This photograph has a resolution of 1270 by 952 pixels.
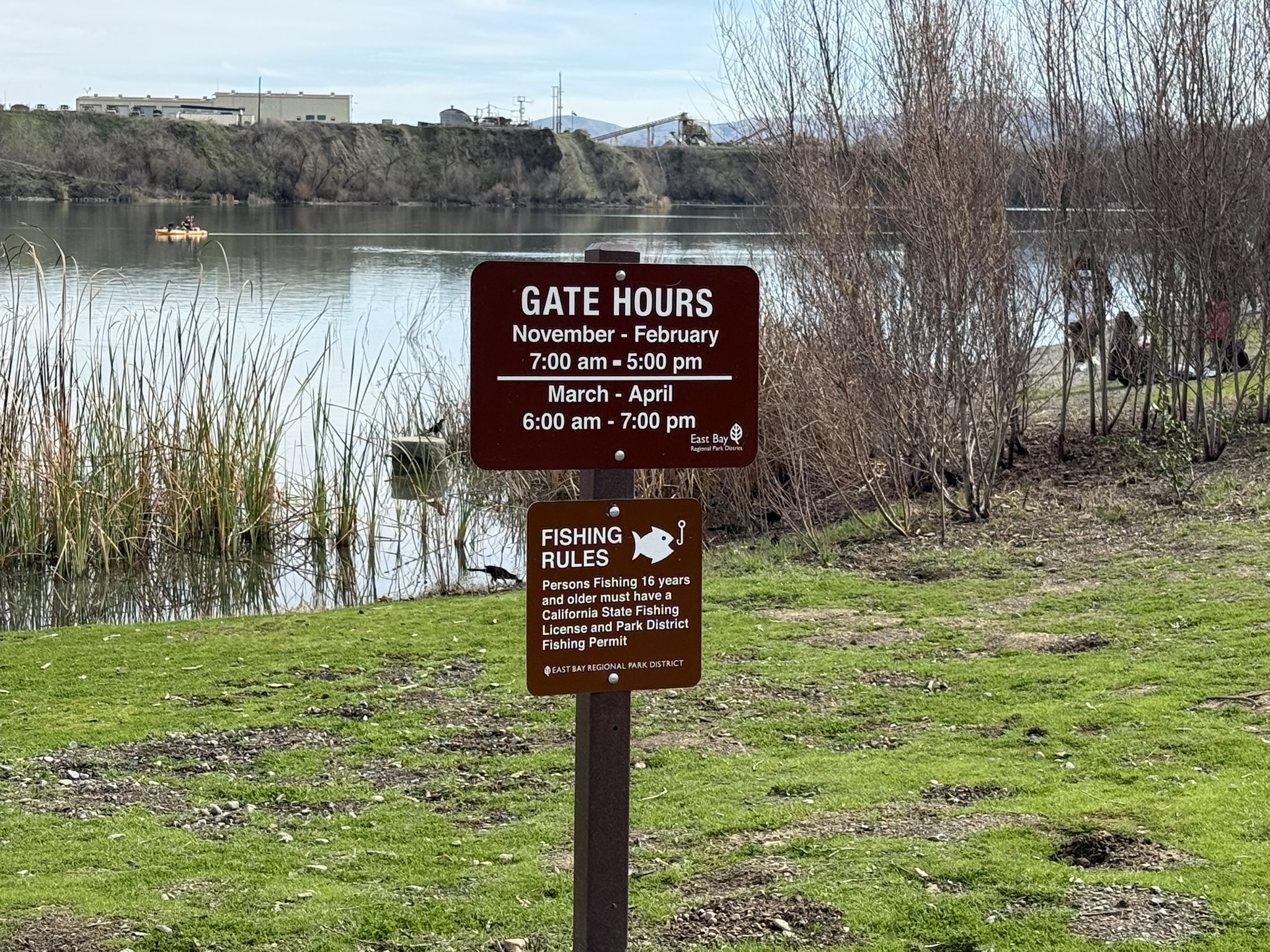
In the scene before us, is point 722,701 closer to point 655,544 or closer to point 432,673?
point 432,673

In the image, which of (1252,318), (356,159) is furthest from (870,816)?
(356,159)

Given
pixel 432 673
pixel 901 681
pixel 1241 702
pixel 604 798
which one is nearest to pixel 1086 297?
pixel 901 681

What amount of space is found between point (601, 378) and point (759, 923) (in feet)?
5.83

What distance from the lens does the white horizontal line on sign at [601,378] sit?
313cm

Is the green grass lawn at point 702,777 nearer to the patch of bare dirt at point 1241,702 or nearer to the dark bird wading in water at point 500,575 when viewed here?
the patch of bare dirt at point 1241,702

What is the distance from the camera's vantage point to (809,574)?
9727mm

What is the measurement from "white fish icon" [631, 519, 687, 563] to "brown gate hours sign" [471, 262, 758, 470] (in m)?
0.15

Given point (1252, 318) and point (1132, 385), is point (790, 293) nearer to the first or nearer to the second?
point (1132, 385)

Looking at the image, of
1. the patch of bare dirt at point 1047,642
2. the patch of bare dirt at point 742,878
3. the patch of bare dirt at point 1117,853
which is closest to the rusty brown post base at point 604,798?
the patch of bare dirt at point 742,878

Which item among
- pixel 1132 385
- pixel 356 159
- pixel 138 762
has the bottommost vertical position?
pixel 138 762

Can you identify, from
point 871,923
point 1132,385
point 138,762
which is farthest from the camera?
point 1132,385

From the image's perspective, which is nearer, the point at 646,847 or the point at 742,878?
the point at 742,878

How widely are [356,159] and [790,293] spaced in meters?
85.7

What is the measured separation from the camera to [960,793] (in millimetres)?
5148
